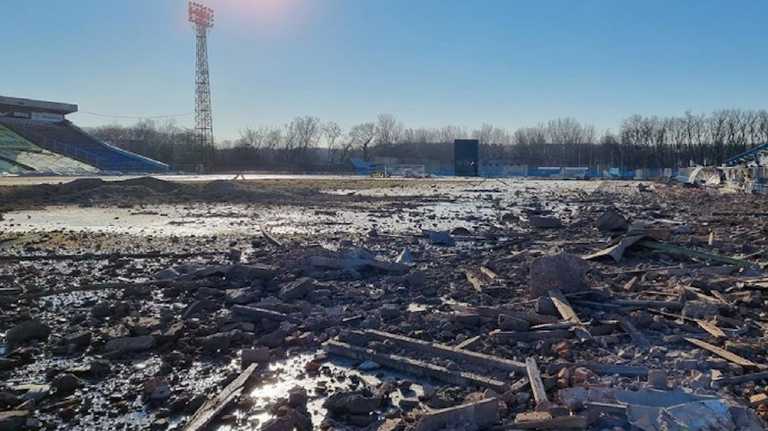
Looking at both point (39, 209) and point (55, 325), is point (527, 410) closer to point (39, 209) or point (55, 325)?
point (55, 325)

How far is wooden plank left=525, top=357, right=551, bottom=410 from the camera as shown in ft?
14.7

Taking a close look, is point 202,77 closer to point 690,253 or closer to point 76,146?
point 76,146

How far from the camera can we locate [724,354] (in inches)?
220

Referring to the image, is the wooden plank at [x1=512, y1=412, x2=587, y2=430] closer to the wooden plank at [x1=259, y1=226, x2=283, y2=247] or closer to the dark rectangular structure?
the wooden plank at [x1=259, y1=226, x2=283, y2=247]

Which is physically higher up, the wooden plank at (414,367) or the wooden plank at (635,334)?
the wooden plank at (635,334)

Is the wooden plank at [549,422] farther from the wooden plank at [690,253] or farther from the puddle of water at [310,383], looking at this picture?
the wooden plank at [690,253]

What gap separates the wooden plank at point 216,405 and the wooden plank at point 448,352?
1.55 m

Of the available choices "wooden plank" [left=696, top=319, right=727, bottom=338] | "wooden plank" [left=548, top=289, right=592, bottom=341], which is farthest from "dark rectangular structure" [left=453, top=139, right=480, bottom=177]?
"wooden plank" [left=696, top=319, right=727, bottom=338]

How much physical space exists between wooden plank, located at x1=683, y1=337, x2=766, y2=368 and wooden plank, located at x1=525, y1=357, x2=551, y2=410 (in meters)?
1.87

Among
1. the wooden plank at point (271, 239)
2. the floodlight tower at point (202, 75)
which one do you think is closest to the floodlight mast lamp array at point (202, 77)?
the floodlight tower at point (202, 75)

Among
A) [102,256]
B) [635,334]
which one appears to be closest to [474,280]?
[635,334]

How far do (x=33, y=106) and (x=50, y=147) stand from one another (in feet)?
44.2

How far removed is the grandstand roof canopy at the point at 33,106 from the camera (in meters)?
79.5

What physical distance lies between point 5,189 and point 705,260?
29903mm
